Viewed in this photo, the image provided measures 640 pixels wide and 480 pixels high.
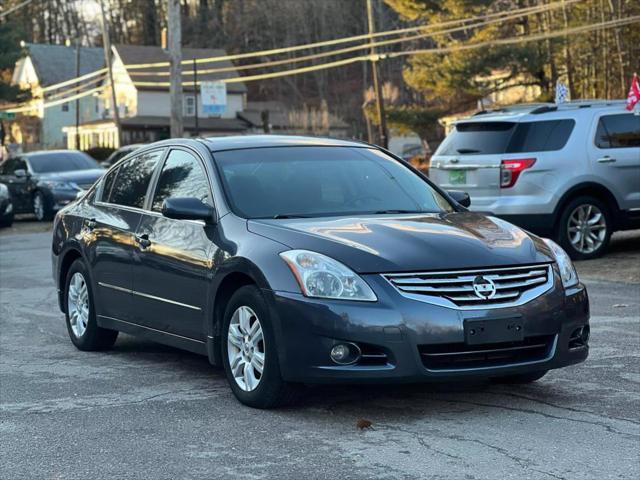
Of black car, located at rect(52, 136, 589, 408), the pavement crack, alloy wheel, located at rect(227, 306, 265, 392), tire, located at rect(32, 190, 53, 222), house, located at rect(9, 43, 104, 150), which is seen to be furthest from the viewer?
house, located at rect(9, 43, 104, 150)

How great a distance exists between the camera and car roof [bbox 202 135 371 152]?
7.66 meters

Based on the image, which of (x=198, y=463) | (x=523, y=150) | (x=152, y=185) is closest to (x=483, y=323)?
(x=198, y=463)

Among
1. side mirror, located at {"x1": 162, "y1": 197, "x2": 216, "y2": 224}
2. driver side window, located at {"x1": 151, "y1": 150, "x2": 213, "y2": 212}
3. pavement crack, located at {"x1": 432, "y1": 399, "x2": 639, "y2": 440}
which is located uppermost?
driver side window, located at {"x1": 151, "y1": 150, "x2": 213, "y2": 212}

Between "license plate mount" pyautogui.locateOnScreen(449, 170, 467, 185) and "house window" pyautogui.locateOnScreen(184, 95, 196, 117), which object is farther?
"house window" pyautogui.locateOnScreen(184, 95, 196, 117)

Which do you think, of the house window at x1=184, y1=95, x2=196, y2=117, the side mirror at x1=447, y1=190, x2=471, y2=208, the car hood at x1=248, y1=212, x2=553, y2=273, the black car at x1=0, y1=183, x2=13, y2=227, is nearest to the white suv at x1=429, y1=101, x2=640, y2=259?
the side mirror at x1=447, y1=190, x2=471, y2=208

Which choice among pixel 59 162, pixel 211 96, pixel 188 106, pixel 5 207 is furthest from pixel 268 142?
pixel 188 106

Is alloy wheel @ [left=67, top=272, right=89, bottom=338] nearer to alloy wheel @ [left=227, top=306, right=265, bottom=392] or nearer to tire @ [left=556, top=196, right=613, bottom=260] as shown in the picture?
alloy wheel @ [left=227, top=306, right=265, bottom=392]

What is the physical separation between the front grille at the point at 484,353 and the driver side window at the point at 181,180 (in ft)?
6.53

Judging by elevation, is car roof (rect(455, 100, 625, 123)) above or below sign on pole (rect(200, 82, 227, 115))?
below

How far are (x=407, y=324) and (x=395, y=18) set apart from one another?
76442mm

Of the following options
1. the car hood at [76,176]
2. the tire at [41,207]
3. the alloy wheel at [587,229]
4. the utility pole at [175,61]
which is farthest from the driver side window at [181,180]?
the utility pole at [175,61]

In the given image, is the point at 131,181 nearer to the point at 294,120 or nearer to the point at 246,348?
the point at 246,348

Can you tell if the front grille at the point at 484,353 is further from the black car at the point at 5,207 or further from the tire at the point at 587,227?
the black car at the point at 5,207

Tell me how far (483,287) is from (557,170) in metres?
8.52
